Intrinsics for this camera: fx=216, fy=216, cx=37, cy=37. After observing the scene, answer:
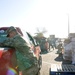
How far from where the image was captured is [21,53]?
4.73 m

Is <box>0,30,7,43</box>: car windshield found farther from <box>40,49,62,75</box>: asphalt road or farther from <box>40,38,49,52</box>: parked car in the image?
<box>40,38,49,52</box>: parked car

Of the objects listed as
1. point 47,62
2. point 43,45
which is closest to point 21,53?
point 47,62

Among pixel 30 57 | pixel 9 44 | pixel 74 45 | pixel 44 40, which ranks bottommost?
pixel 44 40

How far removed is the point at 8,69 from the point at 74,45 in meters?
4.44

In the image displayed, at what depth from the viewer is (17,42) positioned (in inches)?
189

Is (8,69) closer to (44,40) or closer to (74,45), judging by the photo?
(74,45)

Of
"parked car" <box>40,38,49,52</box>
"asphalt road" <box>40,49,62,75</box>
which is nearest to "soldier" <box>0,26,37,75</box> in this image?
"asphalt road" <box>40,49,62,75</box>

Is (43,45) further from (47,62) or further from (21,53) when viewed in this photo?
(21,53)

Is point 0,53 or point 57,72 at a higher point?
point 0,53

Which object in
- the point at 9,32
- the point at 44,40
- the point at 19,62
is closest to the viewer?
the point at 19,62

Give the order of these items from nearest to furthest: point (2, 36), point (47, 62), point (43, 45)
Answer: point (2, 36)
point (47, 62)
point (43, 45)

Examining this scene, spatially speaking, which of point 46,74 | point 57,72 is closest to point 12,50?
point 57,72

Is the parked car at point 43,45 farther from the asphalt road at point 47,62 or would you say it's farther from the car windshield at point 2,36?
the car windshield at point 2,36

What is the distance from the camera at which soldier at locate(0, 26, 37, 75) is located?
4605 millimetres
